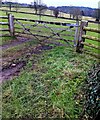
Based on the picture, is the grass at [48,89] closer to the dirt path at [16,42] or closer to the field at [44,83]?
the field at [44,83]

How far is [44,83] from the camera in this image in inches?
214

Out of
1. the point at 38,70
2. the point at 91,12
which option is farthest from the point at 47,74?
the point at 91,12

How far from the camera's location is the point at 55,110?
14.3ft

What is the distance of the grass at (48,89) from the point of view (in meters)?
4.39

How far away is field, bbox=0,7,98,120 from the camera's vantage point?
4.41m

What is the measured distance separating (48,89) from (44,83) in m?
0.34

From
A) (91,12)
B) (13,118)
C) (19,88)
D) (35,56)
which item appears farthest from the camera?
(91,12)

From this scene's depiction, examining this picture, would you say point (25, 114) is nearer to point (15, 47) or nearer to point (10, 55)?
point (10, 55)

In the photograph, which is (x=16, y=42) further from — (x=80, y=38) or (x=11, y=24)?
(x=80, y=38)

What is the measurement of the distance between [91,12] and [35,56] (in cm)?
2120

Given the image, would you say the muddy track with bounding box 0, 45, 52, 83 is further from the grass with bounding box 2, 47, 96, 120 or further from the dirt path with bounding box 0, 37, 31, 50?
the dirt path with bounding box 0, 37, 31, 50

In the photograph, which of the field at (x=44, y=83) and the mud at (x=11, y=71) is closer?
the field at (x=44, y=83)

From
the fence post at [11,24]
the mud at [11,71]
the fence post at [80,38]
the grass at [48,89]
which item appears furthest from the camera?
the fence post at [11,24]

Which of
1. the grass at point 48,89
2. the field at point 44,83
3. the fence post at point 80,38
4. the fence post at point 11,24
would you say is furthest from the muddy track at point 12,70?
the fence post at point 11,24
